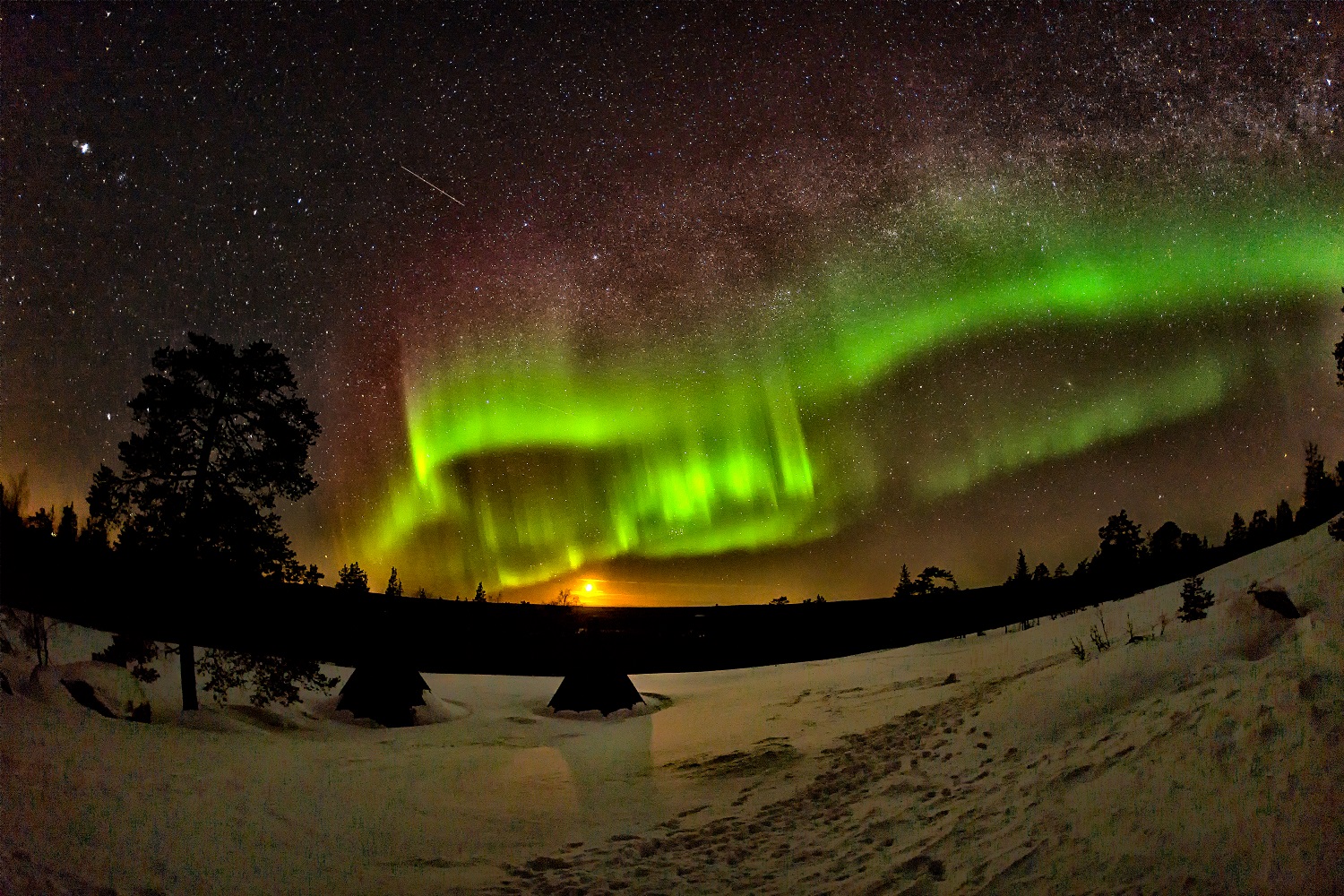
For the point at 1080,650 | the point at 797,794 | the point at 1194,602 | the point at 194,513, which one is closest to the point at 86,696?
the point at 194,513

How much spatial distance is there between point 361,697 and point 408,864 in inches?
279

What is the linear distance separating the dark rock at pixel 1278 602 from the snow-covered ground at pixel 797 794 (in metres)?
0.14

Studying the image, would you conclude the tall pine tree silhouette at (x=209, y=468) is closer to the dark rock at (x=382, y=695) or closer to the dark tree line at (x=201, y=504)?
the dark tree line at (x=201, y=504)

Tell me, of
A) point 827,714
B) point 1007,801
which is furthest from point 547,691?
point 1007,801

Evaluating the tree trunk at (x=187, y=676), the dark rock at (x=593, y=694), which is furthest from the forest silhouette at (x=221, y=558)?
the dark rock at (x=593, y=694)

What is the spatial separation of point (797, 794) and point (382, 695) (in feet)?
31.3

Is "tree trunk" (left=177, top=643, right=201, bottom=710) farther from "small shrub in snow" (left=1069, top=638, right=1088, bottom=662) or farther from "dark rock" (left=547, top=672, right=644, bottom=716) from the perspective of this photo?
"small shrub in snow" (left=1069, top=638, right=1088, bottom=662)

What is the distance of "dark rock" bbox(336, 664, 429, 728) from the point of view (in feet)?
44.7

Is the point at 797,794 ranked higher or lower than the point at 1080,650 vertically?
lower

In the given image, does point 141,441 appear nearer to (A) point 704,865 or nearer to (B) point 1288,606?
(A) point 704,865

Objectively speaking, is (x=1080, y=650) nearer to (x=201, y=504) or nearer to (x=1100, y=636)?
(x=1100, y=636)

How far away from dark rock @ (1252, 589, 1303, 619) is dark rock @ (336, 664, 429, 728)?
52.3 ft

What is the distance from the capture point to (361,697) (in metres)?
13.8

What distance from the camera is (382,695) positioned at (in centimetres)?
1383
